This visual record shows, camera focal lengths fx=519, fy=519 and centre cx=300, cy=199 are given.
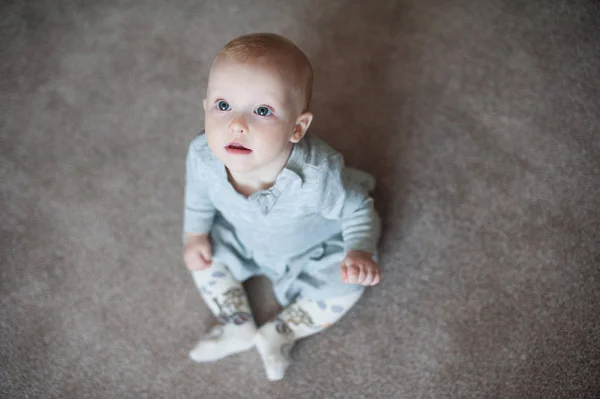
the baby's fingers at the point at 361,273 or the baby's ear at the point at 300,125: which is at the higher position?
the baby's ear at the point at 300,125

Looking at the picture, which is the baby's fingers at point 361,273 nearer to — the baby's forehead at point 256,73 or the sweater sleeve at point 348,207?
the sweater sleeve at point 348,207

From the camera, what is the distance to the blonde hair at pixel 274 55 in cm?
64

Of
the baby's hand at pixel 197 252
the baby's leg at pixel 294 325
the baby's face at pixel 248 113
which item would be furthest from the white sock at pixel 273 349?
the baby's face at pixel 248 113

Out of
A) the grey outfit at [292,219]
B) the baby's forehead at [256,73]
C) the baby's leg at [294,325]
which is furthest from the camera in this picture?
the baby's leg at [294,325]

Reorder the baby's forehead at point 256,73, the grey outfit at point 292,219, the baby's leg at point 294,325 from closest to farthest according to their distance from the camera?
the baby's forehead at point 256,73 → the grey outfit at point 292,219 → the baby's leg at point 294,325

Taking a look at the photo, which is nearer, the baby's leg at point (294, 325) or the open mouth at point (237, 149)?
the open mouth at point (237, 149)

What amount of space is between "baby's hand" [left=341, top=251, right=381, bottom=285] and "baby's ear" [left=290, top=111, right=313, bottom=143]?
0.69 ft

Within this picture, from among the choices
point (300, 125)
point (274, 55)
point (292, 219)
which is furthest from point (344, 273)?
point (274, 55)

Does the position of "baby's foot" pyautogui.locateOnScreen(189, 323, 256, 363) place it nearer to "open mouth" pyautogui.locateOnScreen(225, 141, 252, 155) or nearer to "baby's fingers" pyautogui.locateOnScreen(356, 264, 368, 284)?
"baby's fingers" pyautogui.locateOnScreen(356, 264, 368, 284)

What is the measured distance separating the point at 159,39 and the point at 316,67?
0.37m

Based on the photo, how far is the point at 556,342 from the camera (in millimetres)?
888

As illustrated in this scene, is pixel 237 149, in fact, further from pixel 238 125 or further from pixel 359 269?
pixel 359 269

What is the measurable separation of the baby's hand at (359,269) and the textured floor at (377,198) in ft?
0.48

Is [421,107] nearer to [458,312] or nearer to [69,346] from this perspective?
[458,312]
